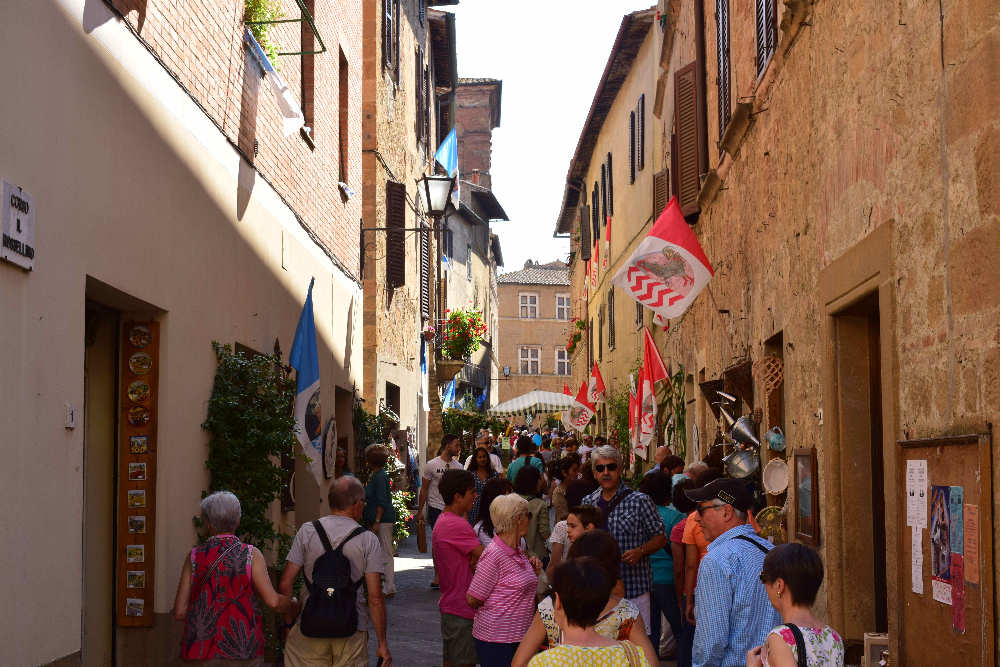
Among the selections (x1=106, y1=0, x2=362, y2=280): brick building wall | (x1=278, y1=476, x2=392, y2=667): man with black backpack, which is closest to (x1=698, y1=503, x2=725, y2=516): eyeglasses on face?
(x1=278, y1=476, x2=392, y2=667): man with black backpack

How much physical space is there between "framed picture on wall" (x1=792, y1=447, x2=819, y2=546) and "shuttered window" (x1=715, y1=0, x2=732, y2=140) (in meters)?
4.20

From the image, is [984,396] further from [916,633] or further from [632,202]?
[632,202]

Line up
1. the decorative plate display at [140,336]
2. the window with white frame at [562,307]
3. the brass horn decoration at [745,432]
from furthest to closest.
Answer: the window with white frame at [562,307], the brass horn decoration at [745,432], the decorative plate display at [140,336]

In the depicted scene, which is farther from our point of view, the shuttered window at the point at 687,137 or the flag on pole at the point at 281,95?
the shuttered window at the point at 687,137

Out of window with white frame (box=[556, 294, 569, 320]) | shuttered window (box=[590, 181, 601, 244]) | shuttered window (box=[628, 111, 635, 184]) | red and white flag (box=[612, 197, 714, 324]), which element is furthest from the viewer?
window with white frame (box=[556, 294, 569, 320])

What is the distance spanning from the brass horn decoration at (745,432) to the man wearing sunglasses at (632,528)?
7.95ft

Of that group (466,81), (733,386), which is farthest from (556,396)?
(733,386)

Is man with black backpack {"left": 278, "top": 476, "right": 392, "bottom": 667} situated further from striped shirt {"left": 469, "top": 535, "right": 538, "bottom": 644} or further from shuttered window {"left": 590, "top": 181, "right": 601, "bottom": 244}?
shuttered window {"left": 590, "top": 181, "right": 601, "bottom": 244}

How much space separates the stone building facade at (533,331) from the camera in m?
70.0

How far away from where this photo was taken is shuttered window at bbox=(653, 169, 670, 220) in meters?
17.0

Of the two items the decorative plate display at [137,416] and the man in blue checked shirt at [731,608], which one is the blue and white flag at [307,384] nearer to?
the decorative plate display at [137,416]

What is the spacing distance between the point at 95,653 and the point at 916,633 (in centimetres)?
461

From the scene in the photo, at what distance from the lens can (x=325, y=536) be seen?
6219mm

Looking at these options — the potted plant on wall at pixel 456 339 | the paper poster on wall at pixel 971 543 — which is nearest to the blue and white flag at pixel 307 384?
the paper poster on wall at pixel 971 543
